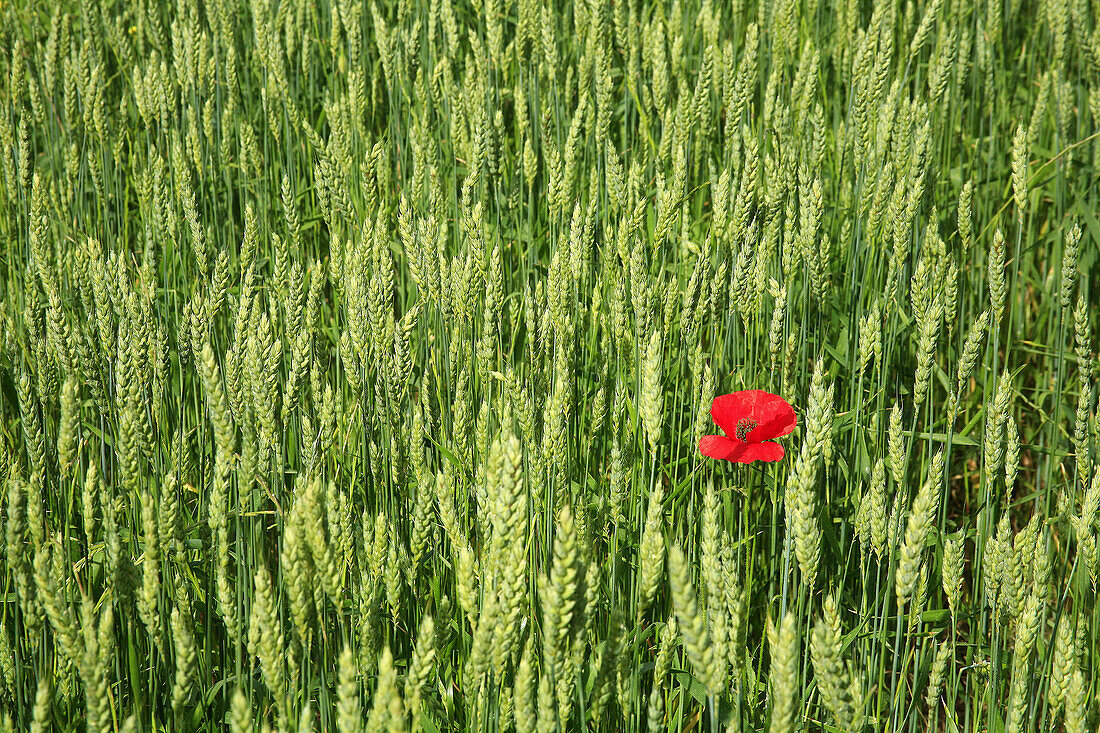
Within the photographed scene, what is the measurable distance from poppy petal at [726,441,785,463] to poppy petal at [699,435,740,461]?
0.02 metres

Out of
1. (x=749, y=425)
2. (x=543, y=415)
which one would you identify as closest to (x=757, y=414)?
(x=749, y=425)

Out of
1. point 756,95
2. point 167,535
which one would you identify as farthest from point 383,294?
point 756,95

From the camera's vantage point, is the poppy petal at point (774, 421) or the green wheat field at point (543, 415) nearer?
the green wheat field at point (543, 415)

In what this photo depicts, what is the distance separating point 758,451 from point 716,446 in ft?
0.29

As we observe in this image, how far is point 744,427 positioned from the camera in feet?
4.66

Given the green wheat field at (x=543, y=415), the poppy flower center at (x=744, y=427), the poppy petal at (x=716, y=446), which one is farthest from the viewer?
the poppy flower center at (x=744, y=427)

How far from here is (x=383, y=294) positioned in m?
1.23

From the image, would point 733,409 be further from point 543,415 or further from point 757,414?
point 543,415

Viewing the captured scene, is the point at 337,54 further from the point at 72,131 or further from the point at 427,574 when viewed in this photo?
the point at 427,574

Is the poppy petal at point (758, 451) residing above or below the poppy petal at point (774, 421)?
below

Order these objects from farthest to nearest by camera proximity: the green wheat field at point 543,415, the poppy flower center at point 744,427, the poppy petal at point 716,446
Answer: the poppy flower center at point 744,427 < the poppy petal at point 716,446 < the green wheat field at point 543,415

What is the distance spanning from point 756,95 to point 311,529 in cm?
220

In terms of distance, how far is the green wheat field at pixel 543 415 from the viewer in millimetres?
970

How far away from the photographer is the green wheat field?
970 millimetres
